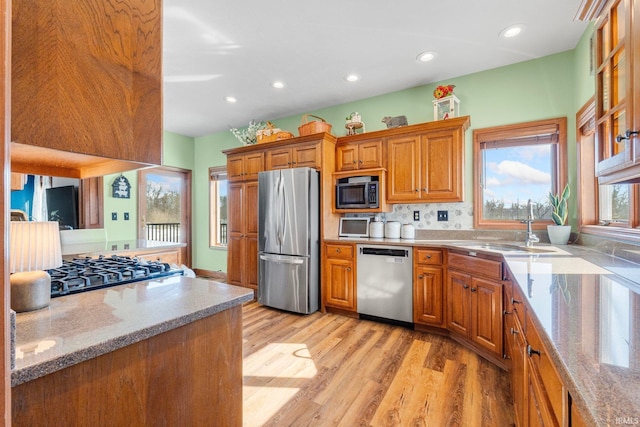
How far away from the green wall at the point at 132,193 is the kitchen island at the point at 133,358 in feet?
12.4

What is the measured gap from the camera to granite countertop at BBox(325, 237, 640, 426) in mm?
494

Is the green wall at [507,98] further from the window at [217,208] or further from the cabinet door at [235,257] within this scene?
the window at [217,208]

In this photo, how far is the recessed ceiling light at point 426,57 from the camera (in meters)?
2.66

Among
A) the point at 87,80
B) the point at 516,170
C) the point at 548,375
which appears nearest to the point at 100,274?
the point at 87,80

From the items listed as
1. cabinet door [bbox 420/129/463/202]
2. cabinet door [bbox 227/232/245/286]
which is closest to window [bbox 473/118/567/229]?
cabinet door [bbox 420/129/463/202]

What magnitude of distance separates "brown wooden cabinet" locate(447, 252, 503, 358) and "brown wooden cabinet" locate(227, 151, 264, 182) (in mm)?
2611

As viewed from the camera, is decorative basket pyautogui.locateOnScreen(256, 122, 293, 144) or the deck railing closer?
decorative basket pyautogui.locateOnScreen(256, 122, 293, 144)

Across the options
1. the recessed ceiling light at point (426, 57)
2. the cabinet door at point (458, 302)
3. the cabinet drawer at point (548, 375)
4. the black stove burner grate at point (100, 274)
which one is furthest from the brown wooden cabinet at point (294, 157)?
the cabinet drawer at point (548, 375)

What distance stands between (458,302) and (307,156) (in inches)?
86.7

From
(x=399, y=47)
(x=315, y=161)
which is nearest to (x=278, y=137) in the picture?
(x=315, y=161)

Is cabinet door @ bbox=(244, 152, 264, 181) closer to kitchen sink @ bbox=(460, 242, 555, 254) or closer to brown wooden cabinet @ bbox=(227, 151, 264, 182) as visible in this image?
brown wooden cabinet @ bbox=(227, 151, 264, 182)

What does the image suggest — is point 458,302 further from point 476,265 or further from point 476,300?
point 476,265

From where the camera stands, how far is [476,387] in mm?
1917

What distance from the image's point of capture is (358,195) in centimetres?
334
